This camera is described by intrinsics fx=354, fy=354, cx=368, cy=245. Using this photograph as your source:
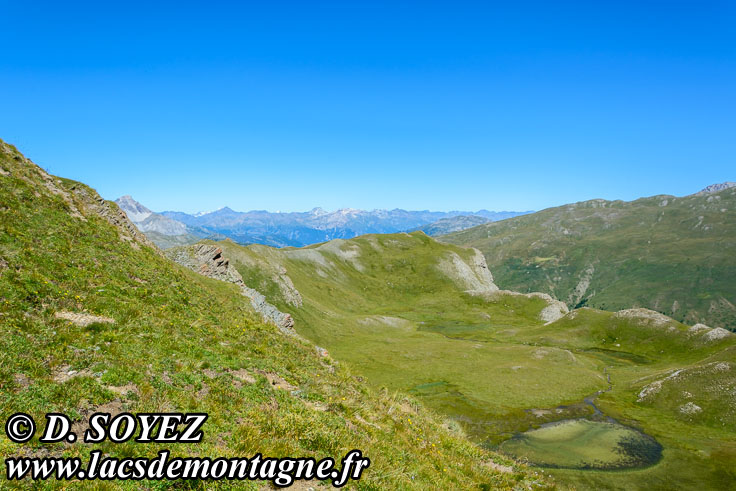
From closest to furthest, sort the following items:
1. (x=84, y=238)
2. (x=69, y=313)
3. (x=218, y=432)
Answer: (x=218, y=432) < (x=69, y=313) < (x=84, y=238)

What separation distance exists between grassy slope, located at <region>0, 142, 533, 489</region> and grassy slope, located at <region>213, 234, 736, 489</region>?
121ft

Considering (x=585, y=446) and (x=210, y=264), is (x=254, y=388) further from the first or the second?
(x=585, y=446)

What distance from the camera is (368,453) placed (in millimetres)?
15328

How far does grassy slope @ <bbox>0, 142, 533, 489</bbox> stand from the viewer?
12953mm

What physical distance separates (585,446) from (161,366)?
6109cm

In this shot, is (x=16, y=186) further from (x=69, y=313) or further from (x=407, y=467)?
(x=407, y=467)

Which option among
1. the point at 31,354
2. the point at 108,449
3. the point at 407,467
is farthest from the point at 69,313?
the point at 407,467

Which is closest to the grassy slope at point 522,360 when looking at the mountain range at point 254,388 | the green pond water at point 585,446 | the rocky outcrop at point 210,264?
the mountain range at point 254,388

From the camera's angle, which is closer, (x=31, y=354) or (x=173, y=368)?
(x=31, y=354)

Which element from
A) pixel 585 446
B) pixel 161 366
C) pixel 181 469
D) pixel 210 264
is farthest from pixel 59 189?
pixel 585 446

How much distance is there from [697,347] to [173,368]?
141 metres

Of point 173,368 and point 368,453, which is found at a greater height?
point 173,368

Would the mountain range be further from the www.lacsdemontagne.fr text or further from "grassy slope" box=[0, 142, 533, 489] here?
the www.lacsdemontagne.fr text

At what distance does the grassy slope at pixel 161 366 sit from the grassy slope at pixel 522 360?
3700 centimetres
